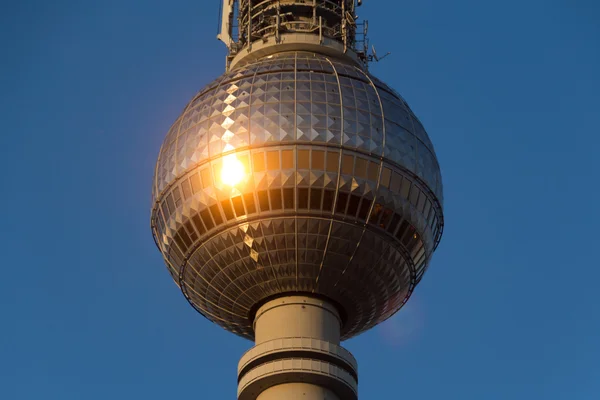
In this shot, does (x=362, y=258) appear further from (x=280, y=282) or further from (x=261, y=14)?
(x=261, y=14)

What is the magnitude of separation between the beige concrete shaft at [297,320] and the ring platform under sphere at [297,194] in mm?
543

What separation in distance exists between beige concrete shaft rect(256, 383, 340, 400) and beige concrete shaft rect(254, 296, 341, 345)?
7.40 feet

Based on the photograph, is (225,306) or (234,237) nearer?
(234,237)

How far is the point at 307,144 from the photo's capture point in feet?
165

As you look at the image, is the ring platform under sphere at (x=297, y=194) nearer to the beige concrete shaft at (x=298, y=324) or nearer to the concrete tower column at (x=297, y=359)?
the beige concrete shaft at (x=298, y=324)

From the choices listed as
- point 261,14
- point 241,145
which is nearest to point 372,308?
point 241,145

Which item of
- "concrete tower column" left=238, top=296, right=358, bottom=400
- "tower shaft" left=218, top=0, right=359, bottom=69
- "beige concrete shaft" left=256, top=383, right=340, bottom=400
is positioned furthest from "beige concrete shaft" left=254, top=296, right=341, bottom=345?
"tower shaft" left=218, top=0, right=359, bottom=69

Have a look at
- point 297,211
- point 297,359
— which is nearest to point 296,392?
point 297,359

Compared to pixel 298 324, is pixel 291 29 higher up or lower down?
higher up

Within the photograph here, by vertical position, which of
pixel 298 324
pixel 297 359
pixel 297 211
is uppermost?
pixel 297 211

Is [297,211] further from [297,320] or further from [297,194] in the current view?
[297,320]

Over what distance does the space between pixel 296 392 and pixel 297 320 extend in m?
3.44

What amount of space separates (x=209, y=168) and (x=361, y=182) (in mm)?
6871

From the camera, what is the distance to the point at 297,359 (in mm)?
49938
